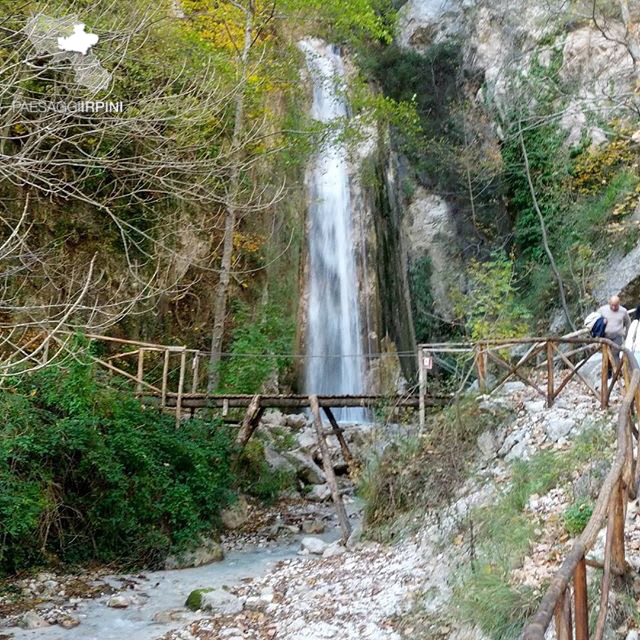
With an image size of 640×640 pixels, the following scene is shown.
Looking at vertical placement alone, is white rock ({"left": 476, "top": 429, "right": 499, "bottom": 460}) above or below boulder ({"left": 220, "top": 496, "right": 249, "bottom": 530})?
above

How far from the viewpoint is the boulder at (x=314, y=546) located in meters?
9.60

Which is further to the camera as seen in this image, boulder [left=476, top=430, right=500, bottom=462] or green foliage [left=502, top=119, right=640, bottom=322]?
green foliage [left=502, top=119, right=640, bottom=322]

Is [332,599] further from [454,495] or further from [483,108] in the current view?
[483,108]

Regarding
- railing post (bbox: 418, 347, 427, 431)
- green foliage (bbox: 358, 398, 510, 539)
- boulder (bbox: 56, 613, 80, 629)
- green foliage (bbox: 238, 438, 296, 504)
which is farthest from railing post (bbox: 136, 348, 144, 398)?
boulder (bbox: 56, 613, 80, 629)

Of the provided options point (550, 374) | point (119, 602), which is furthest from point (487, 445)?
point (119, 602)

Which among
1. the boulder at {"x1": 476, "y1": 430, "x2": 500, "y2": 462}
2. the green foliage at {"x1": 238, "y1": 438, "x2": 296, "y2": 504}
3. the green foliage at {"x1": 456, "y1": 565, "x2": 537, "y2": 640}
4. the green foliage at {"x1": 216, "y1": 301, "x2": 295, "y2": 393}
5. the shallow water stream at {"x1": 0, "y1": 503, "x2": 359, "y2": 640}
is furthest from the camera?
the green foliage at {"x1": 216, "y1": 301, "x2": 295, "y2": 393}

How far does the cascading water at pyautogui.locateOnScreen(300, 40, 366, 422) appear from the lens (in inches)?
741

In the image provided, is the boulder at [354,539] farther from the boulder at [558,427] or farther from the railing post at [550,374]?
the railing post at [550,374]

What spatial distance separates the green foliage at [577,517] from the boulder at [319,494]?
8.11 m

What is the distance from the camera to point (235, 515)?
11.3m

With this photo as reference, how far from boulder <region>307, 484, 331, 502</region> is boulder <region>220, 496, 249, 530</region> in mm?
1753

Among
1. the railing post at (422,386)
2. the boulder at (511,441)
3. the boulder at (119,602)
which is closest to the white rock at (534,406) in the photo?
the boulder at (511,441)

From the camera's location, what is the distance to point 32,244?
11938 mm

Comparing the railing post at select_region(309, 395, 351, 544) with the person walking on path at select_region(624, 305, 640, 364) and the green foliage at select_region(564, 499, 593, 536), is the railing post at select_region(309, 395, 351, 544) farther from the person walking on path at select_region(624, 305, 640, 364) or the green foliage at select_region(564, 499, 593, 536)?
the green foliage at select_region(564, 499, 593, 536)
